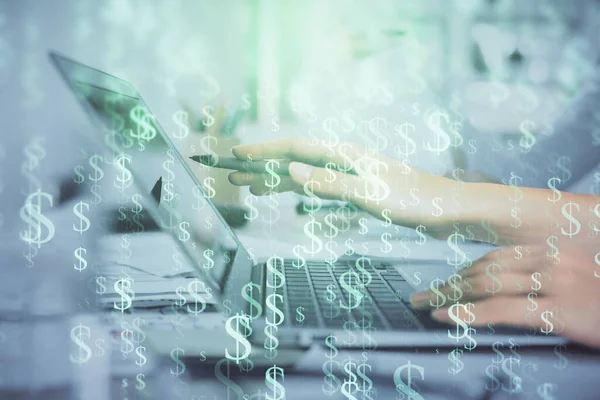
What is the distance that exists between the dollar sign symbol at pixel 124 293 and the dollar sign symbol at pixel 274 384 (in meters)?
0.25

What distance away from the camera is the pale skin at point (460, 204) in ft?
2.77

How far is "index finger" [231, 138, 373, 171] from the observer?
0.85m

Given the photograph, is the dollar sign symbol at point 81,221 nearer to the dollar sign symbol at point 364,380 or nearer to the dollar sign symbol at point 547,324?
the dollar sign symbol at point 364,380

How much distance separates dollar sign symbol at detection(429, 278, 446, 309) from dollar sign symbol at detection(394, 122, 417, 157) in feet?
0.72

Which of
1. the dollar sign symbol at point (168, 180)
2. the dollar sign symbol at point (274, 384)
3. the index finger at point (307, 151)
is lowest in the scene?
the dollar sign symbol at point (274, 384)

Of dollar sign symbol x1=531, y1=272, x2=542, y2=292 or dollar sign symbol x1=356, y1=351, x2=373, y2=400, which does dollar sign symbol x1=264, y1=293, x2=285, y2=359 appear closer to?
dollar sign symbol x1=356, y1=351, x2=373, y2=400

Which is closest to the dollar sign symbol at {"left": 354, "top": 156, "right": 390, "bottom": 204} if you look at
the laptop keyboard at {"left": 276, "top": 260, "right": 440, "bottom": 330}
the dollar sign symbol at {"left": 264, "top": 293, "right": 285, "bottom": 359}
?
the laptop keyboard at {"left": 276, "top": 260, "right": 440, "bottom": 330}

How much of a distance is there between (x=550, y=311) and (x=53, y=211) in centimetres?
84

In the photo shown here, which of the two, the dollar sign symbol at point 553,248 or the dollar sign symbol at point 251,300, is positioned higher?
the dollar sign symbol at point 553,248

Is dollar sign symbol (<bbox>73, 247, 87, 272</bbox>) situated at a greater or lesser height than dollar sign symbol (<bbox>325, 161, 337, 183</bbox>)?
A: lesser

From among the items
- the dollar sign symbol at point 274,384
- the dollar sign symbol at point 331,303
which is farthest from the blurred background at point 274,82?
the dollar sign symbol at point 274,384

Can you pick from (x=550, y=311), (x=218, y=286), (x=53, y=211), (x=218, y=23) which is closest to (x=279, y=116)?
(x=218, y=23)

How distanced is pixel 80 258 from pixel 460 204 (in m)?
0.65

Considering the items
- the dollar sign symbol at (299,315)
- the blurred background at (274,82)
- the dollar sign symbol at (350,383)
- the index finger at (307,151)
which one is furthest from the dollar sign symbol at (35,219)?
the dollar sign symbol at (350,383)
